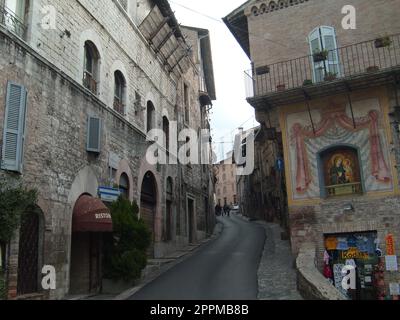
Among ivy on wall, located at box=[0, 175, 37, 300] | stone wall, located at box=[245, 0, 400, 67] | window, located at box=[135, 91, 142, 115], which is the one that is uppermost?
stone wall, located at box=[245, 0, 400, 67]

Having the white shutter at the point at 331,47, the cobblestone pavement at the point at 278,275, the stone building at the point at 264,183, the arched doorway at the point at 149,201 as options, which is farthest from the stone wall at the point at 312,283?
the stone building at the point at 264,183

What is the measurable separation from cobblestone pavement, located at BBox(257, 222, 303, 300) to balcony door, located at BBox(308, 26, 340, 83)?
5704mm

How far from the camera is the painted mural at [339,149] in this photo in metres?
12.0

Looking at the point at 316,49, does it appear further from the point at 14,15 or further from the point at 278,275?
the point at 14,15

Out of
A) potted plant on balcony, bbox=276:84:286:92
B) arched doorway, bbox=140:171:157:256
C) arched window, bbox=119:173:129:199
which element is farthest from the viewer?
arched doorway, bbox=140:171:157:256

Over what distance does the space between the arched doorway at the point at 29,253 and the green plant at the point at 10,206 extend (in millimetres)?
914

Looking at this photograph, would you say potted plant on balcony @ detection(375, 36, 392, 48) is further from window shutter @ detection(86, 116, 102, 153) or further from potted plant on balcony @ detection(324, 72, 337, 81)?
window shutter @ detection(86, 116, 102, 153)

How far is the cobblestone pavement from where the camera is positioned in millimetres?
9925

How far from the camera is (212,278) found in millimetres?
12125

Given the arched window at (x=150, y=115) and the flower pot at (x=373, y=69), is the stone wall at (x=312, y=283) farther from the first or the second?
the arched window at (x=150, y=115)

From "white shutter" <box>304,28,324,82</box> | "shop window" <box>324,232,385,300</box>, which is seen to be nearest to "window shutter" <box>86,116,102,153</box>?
"white shutter" <box>304,28,324,82</box>

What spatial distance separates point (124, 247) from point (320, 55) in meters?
7.92

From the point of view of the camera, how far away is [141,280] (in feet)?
41.5
